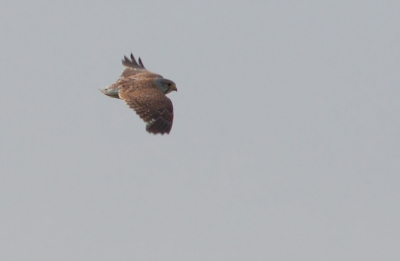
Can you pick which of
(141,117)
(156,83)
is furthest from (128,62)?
(141,117)

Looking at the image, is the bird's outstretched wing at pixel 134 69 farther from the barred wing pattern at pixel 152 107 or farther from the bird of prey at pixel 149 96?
the barred wing pattern at pixel 152 107

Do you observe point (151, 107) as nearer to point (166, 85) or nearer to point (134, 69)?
point (166, 85)

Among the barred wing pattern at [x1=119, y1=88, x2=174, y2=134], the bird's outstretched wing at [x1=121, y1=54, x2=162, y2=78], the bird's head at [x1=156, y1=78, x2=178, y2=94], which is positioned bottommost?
the barred wing pattern at [x1=119, y1=88, x2=174, y2=134]

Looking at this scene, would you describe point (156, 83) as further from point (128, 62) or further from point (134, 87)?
point (128, 62)

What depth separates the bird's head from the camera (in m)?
40.2

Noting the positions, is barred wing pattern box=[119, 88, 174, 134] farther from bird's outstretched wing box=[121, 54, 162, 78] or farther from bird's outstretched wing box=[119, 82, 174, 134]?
bird's outstretched wing box=[121, 54, 162, 78]

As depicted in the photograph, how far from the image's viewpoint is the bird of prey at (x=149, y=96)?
37.0 m

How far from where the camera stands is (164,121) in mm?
37125

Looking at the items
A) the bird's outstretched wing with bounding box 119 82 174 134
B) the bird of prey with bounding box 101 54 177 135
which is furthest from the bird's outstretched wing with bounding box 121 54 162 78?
the bird's outstretched wing with bounding box 119 82 174 134

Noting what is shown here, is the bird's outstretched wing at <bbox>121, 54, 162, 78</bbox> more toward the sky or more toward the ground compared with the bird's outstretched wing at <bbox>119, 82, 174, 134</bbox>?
more toward the sky

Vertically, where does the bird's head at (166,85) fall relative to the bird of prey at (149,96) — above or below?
above

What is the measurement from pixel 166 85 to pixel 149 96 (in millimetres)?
2276

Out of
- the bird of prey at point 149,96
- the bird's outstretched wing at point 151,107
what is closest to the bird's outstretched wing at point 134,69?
the bird of prey at point 149,96

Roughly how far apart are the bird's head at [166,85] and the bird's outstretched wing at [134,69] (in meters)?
1.01
